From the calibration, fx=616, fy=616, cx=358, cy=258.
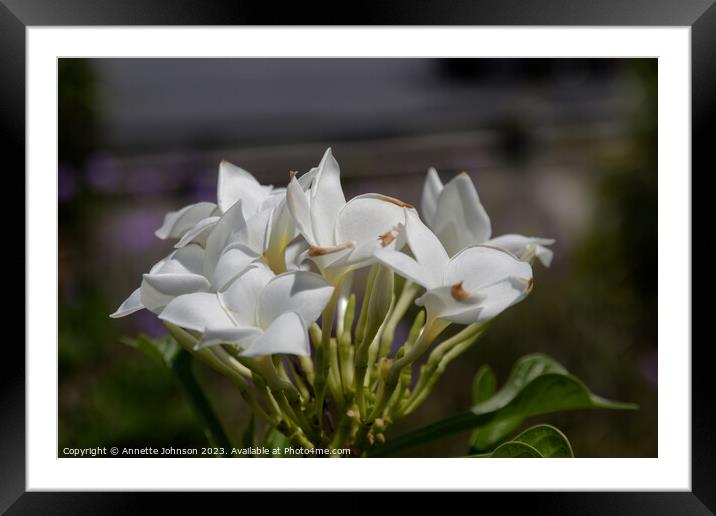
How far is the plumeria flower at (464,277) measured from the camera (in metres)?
0.60

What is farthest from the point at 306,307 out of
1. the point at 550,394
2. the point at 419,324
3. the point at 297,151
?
the point at 297,151

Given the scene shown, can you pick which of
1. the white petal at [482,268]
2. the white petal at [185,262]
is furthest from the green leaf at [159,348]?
the white petal at [482,268]

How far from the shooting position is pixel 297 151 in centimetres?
242

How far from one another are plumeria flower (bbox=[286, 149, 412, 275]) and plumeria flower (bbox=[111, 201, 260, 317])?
0.20ft

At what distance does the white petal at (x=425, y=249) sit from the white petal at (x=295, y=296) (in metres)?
0.10

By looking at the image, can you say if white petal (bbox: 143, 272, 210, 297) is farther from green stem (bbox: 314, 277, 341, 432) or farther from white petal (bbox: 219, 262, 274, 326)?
green stem (bbox: 314, 277, 341, 432)

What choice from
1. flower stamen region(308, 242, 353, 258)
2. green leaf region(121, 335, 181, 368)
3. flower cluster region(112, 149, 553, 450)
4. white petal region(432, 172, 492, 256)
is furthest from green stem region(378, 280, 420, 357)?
green leaf region(121, 335, 181, 368)

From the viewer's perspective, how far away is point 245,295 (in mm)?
591

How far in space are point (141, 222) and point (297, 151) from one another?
701 mm

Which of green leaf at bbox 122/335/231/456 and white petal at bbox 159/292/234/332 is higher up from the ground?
white petal at bbox 159/292/234/332

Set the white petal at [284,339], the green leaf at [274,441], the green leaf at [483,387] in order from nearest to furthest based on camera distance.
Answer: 1. the white petal at [284,339]
2. the green leaf at [274,441]
3. the green leaf at [483,387]

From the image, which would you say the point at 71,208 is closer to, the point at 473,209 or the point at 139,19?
the point at 139,19

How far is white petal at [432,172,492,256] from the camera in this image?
2.52 ft

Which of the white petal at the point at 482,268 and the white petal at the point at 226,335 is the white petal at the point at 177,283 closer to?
the white petal at the point at 226,335
